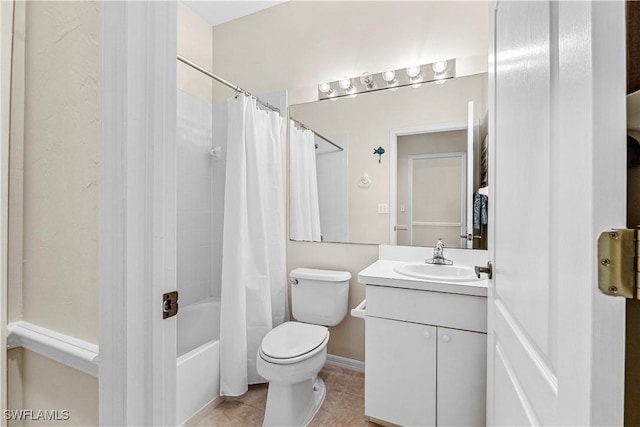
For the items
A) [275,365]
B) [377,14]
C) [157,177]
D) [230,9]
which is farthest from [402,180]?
[230,9]

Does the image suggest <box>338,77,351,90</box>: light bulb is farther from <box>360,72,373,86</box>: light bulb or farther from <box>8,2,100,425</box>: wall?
<box>8,2,100,425</box>: wall

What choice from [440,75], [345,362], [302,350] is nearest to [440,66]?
[440,75]

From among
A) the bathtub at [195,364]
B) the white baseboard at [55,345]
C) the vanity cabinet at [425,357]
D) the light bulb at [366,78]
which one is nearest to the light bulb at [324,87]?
the light bulb at [366,78]

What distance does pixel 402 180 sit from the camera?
187 centimetres

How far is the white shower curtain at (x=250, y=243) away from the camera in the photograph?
175 cm

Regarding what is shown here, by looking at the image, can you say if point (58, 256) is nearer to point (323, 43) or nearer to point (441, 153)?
point (441, 153)

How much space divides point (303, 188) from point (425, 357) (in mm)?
1352

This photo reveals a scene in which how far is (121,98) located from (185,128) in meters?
1.83

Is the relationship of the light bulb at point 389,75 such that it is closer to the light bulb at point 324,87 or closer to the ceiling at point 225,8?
the light bulb at point 324,87

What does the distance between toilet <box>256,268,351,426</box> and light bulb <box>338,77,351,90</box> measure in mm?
1288

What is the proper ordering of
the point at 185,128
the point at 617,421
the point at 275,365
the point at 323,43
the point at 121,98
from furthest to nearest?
the point at 185,128 → the point at 323,43 → the point at 275,365 → the point at 121,98 → the point at 617,421

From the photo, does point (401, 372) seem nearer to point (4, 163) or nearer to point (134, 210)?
point (134, 210)

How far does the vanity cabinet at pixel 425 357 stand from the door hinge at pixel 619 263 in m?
1.04

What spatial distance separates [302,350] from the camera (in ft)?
4.89
